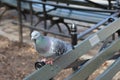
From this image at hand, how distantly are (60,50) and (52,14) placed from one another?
Answer: 3517 mm

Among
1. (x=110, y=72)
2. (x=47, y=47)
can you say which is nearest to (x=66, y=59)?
(x=47, y=47)

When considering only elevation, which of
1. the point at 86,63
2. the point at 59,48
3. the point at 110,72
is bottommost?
the point at 110,72

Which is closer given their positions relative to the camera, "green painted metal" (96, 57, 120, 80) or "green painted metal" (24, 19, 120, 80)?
"green painted metal" (24, 19, 120, 80)

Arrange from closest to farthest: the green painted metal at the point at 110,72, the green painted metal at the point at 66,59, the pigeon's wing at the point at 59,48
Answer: the green painted metal at the point at 66,59, the pigeon's wing at the point at 59,48, the green painted metal at the point at 110,72

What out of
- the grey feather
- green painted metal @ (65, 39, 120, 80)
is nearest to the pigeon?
the grey feather

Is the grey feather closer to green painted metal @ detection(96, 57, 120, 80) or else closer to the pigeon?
the pigeon

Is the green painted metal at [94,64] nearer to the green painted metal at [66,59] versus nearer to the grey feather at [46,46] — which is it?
the green painted metal at [66,59]

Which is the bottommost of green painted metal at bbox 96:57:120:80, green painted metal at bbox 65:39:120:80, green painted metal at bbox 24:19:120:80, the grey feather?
green painted metal at bbox 96:57:120:80

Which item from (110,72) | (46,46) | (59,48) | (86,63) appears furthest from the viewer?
(110,72)

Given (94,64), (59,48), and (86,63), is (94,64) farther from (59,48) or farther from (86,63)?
(59,48)

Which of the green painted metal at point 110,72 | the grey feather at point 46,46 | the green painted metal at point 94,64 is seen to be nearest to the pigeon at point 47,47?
the grey feather at point 46,46

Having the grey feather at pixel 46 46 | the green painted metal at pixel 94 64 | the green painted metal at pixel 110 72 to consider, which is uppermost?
the grey feather at pixel 46 46

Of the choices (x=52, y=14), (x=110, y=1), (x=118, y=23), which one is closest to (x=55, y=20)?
(x=52, y=14)

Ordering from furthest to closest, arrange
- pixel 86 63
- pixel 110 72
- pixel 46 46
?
pixel 110 72 → pixel 86 63 → pixel 46 46
